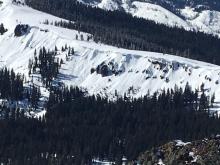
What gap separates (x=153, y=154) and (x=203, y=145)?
8.32 meters

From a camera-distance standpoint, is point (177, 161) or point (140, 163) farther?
point (140, 163)

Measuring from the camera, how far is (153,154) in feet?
Result: 461

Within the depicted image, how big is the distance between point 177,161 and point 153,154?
743cm

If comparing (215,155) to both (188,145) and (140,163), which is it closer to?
(188,145)

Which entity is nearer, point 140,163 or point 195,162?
point 195,162

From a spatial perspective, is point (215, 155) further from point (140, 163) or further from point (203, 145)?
point (140, 163)

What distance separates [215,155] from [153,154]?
432 inches

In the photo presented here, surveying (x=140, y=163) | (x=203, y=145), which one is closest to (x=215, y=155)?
(x=203, y=145)

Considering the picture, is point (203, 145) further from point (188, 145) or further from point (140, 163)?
point (140, 163)

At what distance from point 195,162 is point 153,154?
392 inches

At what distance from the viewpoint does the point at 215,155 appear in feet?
442

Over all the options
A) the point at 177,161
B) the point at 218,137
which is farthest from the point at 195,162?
the point at 218,137

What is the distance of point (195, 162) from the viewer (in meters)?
133

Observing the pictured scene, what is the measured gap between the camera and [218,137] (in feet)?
473
